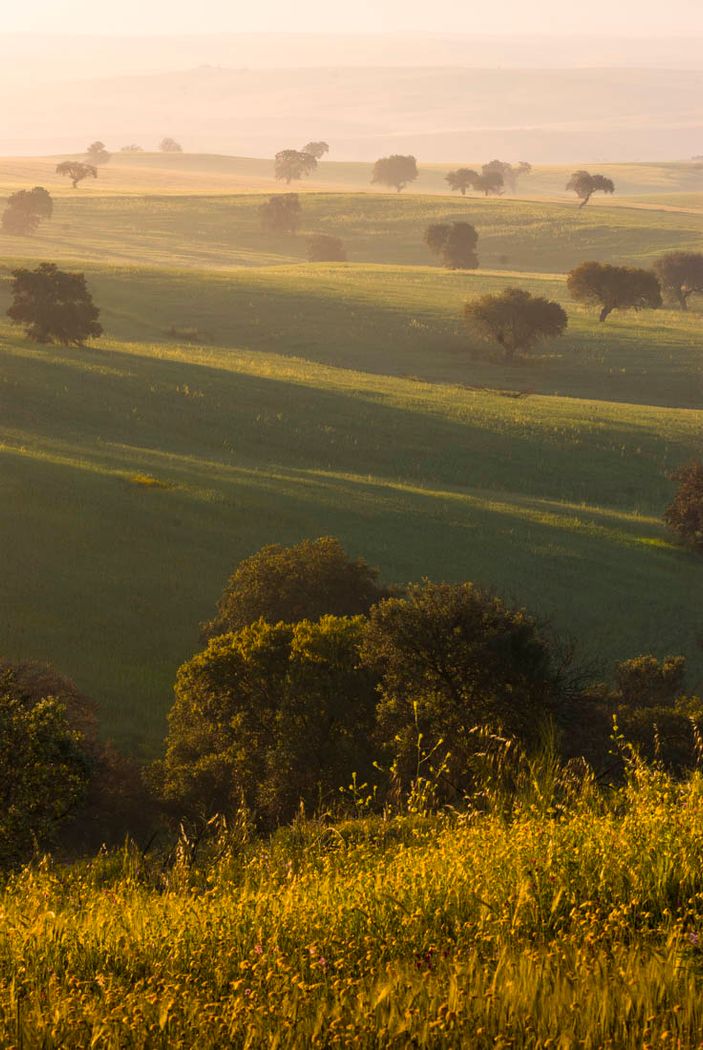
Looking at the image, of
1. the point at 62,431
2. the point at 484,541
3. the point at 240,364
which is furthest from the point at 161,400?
the point at 484,541

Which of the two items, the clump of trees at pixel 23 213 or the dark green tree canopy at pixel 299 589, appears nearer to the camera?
the dark green tree canopy at pixel 299 589

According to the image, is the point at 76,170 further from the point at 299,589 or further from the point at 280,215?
the point at 299,589

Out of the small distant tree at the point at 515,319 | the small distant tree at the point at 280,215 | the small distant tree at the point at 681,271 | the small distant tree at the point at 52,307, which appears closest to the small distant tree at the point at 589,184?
the small distant tree at the point at 280,215

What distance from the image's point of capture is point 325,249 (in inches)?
5620

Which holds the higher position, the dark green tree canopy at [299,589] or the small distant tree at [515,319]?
the small distant tree at [515,319]

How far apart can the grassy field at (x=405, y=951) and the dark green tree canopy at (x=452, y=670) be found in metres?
10.2

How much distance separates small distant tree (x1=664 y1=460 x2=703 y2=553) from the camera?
149ft

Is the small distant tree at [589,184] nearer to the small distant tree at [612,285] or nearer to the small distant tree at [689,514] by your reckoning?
the small distant tree at [612,285]

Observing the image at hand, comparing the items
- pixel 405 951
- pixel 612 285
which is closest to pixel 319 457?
pixel 405 951

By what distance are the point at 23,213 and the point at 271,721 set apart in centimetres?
12938

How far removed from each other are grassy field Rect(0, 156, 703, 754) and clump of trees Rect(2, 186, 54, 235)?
1813cm

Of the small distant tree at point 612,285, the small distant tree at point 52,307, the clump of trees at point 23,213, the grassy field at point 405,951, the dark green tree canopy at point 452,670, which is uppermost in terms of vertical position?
the clump of trees at point 23,213

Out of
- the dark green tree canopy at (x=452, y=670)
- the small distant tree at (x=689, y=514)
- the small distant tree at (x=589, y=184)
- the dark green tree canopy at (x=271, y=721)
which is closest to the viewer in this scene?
the dark green tree canopy at (x=452, y=670)

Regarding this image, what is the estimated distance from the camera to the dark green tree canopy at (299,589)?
92.3ft
